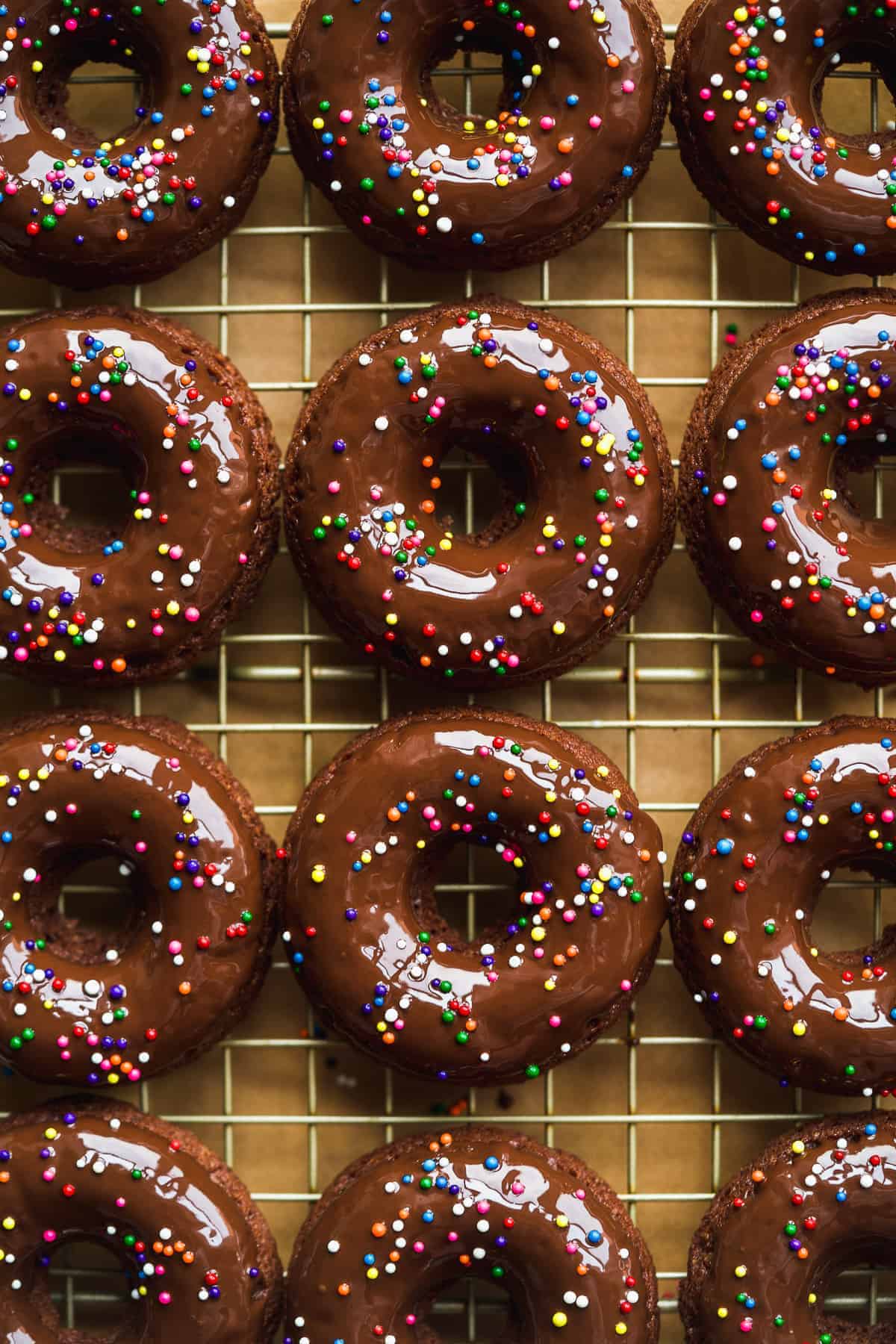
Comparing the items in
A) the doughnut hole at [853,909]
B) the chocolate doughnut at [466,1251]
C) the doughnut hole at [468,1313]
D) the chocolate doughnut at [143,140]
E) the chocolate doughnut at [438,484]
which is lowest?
the doughnut hole at [468,1313]

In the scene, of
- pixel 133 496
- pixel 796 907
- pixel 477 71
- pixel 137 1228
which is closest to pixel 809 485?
pixel 796 907

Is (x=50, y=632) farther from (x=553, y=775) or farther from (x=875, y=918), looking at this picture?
(x=875, y=918)

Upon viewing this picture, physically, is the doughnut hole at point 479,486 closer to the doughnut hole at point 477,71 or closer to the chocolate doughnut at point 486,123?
the chocolate doughnut at point 486,123

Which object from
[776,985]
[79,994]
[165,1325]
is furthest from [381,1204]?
[776,985]

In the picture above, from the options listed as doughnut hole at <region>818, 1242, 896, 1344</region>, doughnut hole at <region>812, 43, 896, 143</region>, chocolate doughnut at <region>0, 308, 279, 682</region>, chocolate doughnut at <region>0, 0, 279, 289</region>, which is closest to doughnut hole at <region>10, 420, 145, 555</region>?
chocolate doughnut at <region>0, 308, 279, 682</region>

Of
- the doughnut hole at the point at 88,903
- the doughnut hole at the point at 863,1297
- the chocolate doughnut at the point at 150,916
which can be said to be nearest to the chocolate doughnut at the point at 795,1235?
the doughnut hole at the point at 863,1297

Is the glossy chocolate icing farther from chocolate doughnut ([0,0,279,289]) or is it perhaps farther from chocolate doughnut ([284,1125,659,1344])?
chocolate doughnut ([0,0,279,289])
